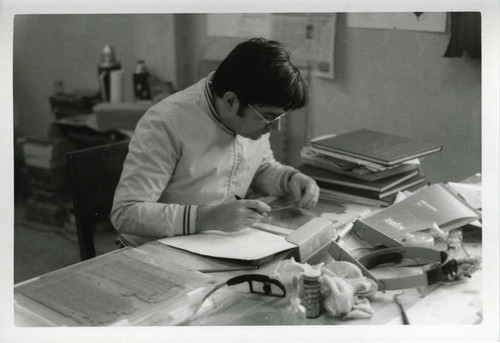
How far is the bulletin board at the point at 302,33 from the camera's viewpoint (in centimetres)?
227

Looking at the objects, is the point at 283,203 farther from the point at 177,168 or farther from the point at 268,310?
the point at 268,310

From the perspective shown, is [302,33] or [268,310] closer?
[268,310]

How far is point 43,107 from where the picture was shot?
287 cm

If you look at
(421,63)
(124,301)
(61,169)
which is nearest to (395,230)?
(124,301)

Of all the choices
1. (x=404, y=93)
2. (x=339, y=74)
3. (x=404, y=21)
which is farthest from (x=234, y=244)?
(x=339, y=74)

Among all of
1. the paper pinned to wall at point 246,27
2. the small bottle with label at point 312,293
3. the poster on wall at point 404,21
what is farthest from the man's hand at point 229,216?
the paper pinned to wall at point 246,27

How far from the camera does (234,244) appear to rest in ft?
3.84

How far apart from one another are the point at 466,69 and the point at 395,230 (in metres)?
0.83

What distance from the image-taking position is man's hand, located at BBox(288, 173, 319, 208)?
1411mm

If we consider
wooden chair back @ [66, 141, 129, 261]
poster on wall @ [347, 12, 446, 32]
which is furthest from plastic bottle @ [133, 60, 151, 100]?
wooden chair back @ [66, 141, 129, 261]

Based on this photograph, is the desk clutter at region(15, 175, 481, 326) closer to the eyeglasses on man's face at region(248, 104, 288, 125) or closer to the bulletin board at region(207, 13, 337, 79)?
the eyeglasses on man's face at region(248, 104, 288, 125)

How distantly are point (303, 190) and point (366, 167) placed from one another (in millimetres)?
174

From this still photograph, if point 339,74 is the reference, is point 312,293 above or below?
below

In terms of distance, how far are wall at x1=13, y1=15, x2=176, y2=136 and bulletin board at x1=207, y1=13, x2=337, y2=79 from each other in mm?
468
